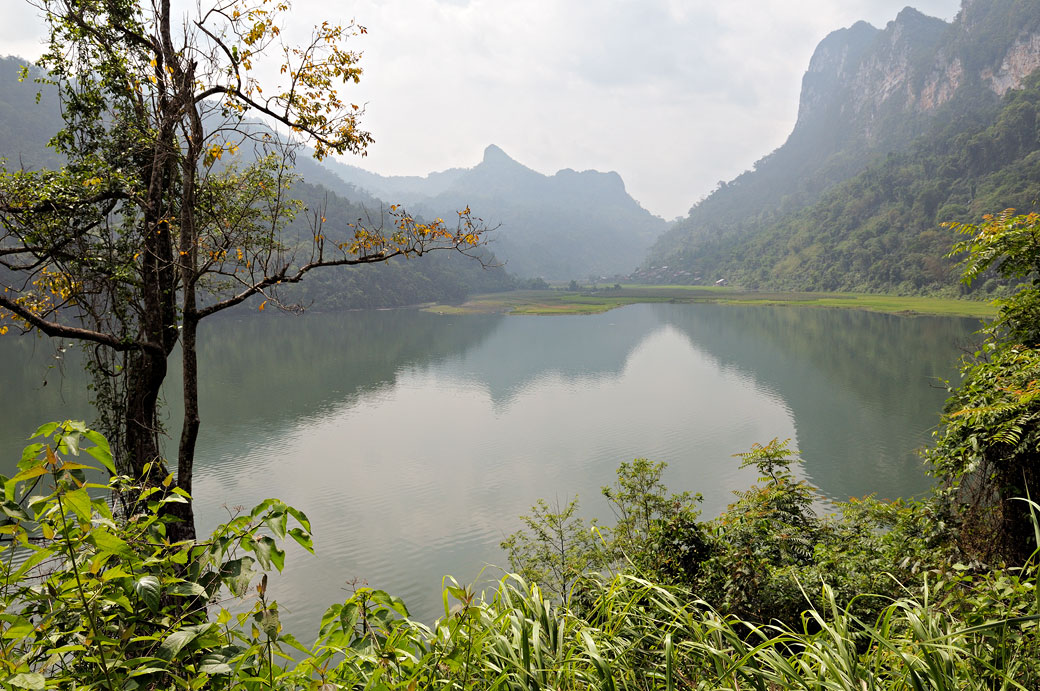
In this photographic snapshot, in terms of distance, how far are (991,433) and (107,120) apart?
724cm

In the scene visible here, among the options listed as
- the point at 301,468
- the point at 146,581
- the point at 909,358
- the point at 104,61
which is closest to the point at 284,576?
the point at 301,468

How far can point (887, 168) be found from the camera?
77500mm

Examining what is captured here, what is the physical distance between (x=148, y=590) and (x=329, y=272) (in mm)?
63573

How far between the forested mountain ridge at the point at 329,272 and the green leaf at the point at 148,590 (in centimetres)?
4694

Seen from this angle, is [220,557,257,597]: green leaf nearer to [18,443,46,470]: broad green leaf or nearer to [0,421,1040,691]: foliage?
[0,421,1040,691]: foliage

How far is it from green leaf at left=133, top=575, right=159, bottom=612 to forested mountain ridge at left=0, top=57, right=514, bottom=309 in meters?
46.9

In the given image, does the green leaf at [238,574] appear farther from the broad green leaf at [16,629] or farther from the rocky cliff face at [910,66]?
the rocky cliff face at [910,66]

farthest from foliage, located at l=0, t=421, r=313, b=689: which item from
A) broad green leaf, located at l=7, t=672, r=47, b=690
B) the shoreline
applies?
the shoreline

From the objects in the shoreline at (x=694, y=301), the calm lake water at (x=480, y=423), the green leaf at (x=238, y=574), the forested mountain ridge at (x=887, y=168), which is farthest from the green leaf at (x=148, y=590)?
the shoreline at (x=694, y=301)

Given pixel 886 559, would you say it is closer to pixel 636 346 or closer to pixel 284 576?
pixel 284 576

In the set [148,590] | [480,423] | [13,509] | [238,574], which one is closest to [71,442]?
[13,509]

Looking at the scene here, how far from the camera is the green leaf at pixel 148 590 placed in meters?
1.12

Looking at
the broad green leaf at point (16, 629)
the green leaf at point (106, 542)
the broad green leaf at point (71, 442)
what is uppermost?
the broad green leaf at point (71, 442)

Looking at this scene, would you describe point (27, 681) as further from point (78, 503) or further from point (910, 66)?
point (910, 66)
